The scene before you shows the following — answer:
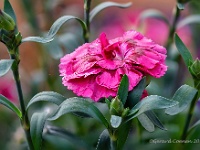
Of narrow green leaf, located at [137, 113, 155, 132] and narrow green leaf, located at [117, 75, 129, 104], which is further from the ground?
narrow green leaf, located at [117, 75, 129, 104]

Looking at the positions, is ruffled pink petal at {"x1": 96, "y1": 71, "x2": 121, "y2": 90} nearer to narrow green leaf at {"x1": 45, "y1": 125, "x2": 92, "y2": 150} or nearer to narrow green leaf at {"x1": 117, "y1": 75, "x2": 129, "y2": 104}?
narrow green leaf at {"x1": 117, "y1": 75, "x2": 129, "y2": 104}

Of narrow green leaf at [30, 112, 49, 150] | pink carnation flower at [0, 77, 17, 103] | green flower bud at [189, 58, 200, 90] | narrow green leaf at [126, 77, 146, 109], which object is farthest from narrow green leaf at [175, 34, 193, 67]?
pink carnation flower at [0, 77, 17, 103]

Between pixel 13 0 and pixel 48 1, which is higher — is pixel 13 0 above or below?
below

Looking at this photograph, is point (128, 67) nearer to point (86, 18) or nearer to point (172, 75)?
point (86, 18)

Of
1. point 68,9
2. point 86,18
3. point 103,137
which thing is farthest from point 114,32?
point 103,137

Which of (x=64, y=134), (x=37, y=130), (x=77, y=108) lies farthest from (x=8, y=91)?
(x=77, y=108)

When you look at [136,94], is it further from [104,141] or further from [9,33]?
[9,33]
